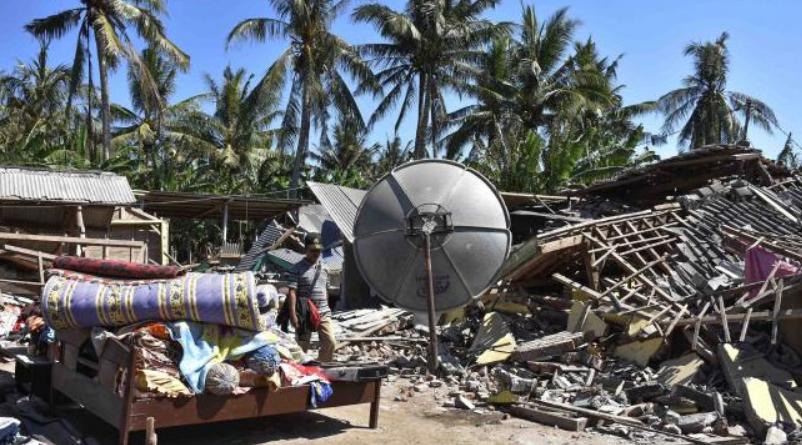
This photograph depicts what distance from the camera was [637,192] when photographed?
15344 mm

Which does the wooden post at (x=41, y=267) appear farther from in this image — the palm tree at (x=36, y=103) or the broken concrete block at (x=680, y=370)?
the palm tree at (x=36, y=103)

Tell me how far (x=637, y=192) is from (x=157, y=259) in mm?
12223

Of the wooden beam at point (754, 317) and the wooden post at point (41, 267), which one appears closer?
the wooden beam at point (754, 317)

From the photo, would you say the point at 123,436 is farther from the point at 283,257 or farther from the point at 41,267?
the point at 283,257

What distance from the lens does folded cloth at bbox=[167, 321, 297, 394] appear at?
508 cm

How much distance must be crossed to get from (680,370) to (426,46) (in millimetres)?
21216

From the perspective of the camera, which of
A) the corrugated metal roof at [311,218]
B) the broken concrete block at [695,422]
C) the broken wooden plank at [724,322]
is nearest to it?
the broken concrete block at [695,422]

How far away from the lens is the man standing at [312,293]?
→ 748 cm

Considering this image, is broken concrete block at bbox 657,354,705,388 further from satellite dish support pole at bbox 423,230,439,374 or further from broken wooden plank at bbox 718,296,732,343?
satellite dish support pole at bbox 423,230,439,374

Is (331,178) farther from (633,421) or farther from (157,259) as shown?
(633,421)

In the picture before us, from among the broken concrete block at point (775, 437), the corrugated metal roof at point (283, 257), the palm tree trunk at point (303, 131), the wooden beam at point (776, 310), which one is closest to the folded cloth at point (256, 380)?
the broken concrete block at point (775, 437)

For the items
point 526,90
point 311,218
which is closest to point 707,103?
point 526,90

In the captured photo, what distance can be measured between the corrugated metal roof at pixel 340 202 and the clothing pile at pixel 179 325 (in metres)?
9.48

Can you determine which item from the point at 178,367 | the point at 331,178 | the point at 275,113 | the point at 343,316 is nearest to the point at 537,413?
the point at 178,367
